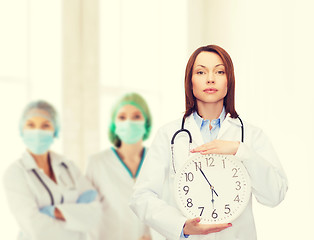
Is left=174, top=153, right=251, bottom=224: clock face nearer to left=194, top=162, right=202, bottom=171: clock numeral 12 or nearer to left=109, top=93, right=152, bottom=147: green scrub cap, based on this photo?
left=194, top=162, right=202, bottom=171: clock numeral 12

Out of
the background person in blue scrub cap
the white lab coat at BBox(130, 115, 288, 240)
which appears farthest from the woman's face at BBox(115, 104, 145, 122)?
the white lab coat at BBox(130, 115, 288, 240)

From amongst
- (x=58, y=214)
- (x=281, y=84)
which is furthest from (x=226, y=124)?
(x=281, y=84)

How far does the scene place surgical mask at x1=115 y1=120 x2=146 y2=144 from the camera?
2201mm

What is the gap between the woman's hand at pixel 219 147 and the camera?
44.0 inches

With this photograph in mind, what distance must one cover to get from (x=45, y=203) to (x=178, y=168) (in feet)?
3.17

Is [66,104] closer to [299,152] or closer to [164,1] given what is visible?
[164,1]

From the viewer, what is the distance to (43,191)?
6.52 ft

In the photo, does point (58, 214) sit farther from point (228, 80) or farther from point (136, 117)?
point (228, 80)

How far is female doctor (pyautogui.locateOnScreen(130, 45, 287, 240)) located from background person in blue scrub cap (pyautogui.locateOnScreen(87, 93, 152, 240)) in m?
0.98

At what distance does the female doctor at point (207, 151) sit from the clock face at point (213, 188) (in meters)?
0.03

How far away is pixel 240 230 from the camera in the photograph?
1190mm

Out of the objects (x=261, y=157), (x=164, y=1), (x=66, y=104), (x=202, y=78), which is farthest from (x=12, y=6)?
(x=261, y=157)

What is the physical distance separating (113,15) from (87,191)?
116 centimetres

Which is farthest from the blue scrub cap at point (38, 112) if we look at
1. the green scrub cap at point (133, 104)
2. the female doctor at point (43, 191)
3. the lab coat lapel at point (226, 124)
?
the lab coat lapel at point (226, 124)
